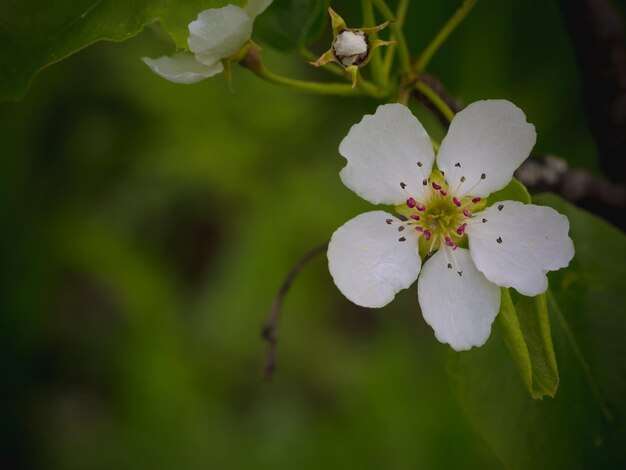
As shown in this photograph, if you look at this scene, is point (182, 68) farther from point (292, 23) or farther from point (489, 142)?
point (489, 142)

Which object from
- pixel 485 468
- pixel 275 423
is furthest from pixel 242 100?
pixel 485 468

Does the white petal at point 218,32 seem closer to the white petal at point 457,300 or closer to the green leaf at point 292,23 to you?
the green leaf at point 292,23

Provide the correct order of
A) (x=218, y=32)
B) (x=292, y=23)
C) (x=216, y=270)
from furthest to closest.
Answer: (x=216, y=270) → (x=292, y=23) → (x=218, y=32)

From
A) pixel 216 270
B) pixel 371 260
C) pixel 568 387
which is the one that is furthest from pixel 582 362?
pixel 216 270

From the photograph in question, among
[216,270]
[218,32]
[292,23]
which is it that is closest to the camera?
[218,32]

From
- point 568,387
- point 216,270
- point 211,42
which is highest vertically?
point 211,42

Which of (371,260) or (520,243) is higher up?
(520,243)

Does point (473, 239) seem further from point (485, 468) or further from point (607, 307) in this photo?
point (485, 468)

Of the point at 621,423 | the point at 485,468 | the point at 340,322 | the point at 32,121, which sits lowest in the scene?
the point at 340,322

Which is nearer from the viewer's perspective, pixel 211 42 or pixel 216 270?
pixel 211 42
